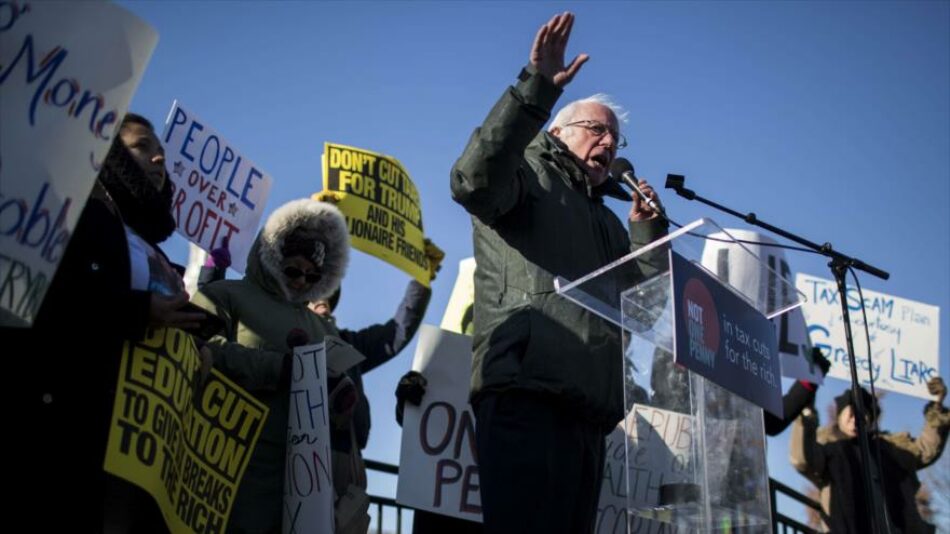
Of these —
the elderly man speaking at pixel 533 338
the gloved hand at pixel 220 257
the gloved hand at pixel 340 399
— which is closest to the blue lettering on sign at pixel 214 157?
the gloved hand at pixel 220 257

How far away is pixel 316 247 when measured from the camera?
483 centimetres

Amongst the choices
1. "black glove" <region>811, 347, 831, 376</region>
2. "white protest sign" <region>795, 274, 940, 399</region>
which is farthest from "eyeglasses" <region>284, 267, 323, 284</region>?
"white protest sign" <region>795, 274, 940, 399</region>

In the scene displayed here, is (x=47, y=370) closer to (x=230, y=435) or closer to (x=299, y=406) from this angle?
(x=230, y=435)

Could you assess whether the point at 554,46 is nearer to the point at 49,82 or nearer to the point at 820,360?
the point at 49,82

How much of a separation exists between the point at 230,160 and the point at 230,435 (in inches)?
121

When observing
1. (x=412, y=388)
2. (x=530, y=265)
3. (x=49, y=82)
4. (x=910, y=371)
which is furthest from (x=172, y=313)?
(x=910, y=371)

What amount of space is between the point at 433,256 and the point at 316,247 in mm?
2660

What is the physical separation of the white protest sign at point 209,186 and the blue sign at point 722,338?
3.36m

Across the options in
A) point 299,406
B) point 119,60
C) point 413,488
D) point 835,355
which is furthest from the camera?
point 835,355

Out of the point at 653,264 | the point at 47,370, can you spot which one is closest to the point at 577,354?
the point at 653,264

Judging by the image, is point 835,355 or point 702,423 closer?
point 702,423

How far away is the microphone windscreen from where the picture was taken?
4.43 metres

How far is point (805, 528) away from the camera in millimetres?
8336

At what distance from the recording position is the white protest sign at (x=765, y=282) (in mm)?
4163
